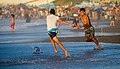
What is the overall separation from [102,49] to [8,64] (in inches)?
127

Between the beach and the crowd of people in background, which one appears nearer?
the beach

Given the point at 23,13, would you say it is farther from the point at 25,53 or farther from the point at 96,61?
the point at 96,61

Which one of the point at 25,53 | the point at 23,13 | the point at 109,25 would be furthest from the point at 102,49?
the point at 23,13

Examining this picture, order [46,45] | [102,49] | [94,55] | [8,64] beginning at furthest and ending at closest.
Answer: [46,45]
[102,49]
[94,55]
[8,64]

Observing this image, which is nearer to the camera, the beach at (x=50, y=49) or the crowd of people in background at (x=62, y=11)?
the beach at (x=50, y=49)

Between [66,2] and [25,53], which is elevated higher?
[66,2]

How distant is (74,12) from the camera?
16.1 metres

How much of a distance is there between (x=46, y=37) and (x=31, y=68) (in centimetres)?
599

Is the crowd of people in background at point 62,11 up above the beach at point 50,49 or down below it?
above

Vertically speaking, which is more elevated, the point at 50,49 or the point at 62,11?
the point at 62,11

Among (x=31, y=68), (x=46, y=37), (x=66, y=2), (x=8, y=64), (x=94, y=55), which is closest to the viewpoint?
(x=31, y=68)

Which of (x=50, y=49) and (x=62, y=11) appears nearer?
(x=50, y=49)

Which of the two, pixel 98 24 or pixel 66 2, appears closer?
pixel 66 2

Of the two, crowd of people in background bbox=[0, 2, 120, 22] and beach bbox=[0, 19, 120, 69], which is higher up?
crowd of people in background bbox=[0, 2, 120, 22]
